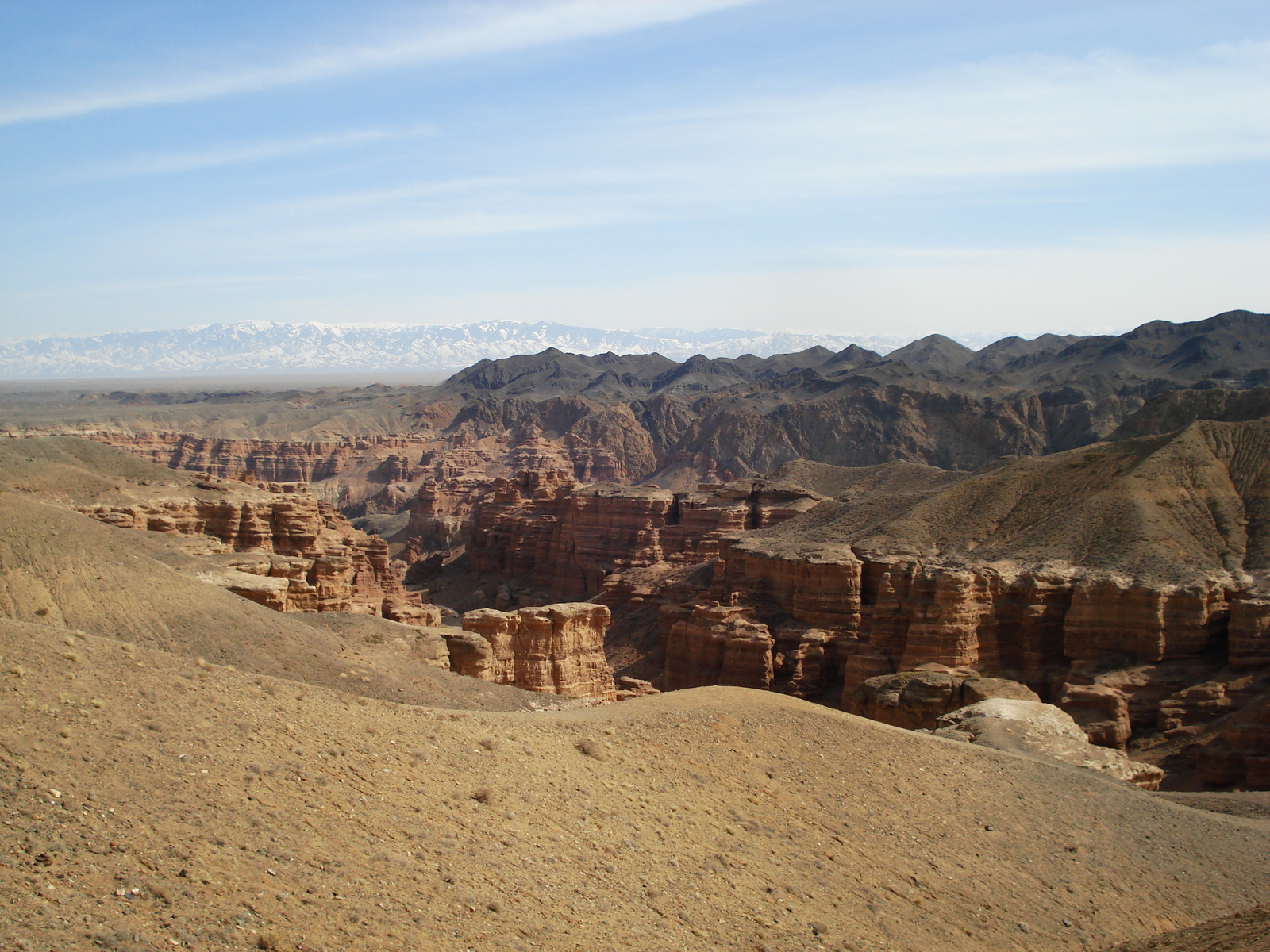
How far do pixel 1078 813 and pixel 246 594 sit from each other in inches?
980

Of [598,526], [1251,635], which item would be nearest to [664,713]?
[1251,635]

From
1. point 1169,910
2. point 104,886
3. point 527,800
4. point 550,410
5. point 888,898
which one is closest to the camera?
point 104,886

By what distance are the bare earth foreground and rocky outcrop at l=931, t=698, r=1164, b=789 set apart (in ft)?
10.2

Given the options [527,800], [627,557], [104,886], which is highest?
[104,886]

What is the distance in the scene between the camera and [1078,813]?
2395cm

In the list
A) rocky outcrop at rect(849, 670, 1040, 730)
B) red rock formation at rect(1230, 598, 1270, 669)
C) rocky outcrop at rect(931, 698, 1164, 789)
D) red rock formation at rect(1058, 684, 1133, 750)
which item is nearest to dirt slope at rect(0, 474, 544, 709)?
rocky outcrop at rect(931, 698, 1164, 789)

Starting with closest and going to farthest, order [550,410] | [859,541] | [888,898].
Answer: [888,898] < [859,541] < [550,410]

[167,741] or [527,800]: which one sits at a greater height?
[167,741]

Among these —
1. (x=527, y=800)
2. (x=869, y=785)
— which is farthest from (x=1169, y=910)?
(x=527, y=800)

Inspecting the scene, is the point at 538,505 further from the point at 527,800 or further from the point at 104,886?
the point at 104,886

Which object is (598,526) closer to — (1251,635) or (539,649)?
(539,649)

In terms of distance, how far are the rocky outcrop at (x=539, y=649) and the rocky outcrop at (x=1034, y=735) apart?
13078mm

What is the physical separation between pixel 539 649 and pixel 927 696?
14225 millimetres

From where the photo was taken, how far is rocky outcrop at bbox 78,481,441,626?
37.3 metres
